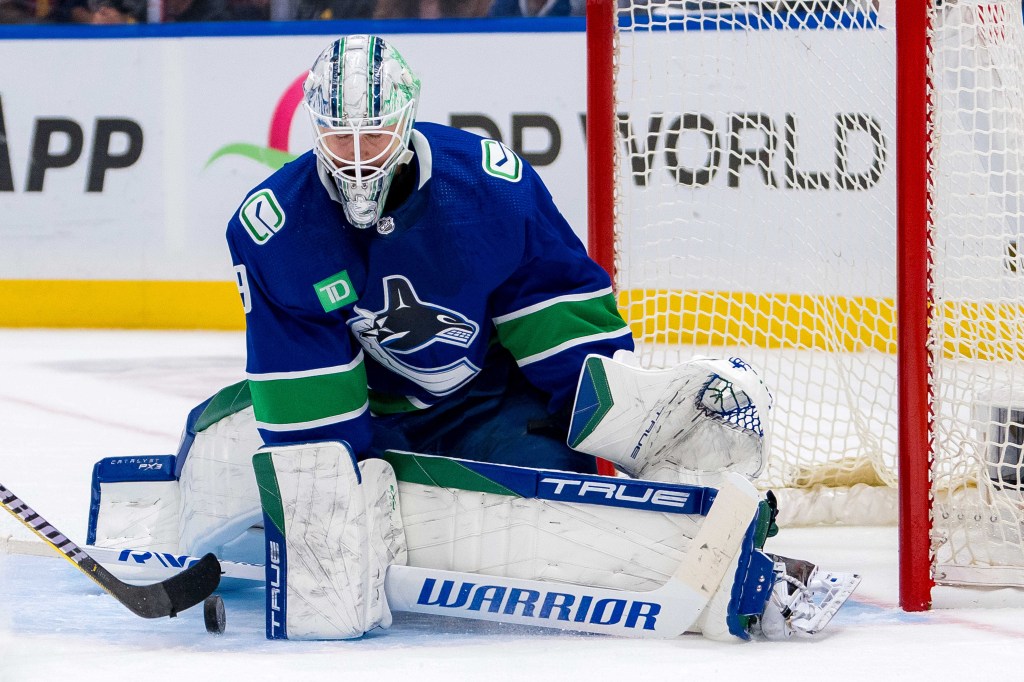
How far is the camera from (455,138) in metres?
1.96

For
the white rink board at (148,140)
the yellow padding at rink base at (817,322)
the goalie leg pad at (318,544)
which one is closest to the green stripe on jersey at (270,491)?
the goalie leg pad at (318,544)

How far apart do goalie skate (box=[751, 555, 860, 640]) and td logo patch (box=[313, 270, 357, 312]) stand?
70 cm

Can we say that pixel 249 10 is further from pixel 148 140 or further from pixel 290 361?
pixel 290 361

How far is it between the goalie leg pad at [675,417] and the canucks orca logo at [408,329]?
20 cm

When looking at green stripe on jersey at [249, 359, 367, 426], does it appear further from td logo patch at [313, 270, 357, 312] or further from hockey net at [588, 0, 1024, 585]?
hockey net at [588, 0, 1024, 585]

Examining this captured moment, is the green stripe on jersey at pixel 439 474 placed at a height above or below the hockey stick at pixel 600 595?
above

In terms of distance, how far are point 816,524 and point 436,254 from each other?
3.67 ft

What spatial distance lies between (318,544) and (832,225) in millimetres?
1842

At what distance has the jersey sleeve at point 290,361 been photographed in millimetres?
1856

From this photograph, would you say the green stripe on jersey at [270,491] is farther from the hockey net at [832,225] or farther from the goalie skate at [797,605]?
the hockey net at [832,225]

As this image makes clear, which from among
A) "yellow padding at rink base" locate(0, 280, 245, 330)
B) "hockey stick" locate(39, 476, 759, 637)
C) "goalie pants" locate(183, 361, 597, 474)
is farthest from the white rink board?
"hockey stick" locate(39, 476, 759, 637)

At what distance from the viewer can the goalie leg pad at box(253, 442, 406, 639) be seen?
1.82 metres

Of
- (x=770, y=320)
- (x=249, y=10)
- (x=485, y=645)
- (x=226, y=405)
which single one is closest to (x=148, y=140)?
(x=249, y=10)

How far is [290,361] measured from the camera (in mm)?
1857
